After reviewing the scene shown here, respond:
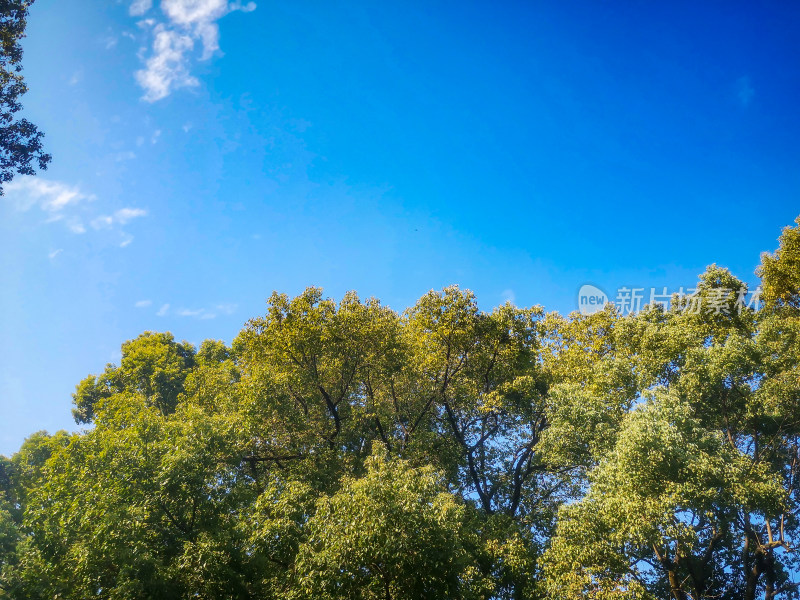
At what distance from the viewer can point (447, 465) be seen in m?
19.1

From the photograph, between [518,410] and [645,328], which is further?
[518,410]

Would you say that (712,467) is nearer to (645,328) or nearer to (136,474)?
(645,328)

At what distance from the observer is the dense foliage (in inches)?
454

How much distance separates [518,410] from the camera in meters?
19.9

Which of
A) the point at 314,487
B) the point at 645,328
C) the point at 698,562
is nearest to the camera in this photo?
the point at 698,562

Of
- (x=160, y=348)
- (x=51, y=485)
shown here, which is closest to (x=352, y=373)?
(x=51, y=485)

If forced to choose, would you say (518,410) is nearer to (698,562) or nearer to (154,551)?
(698,562)

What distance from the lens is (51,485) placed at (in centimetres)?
1395

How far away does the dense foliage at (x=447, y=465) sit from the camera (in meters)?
11.5

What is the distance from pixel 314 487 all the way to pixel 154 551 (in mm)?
5178

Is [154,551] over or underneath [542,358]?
underneath

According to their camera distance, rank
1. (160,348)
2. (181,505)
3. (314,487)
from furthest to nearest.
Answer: (160,348), (314,487), (181,505)

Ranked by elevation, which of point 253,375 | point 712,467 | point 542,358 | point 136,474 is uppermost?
point 542,358

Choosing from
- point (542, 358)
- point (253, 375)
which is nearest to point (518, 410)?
point (542, 358)
